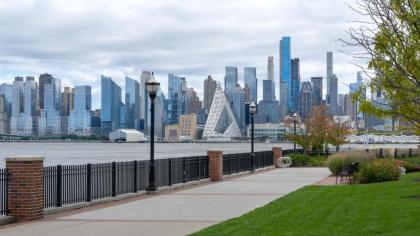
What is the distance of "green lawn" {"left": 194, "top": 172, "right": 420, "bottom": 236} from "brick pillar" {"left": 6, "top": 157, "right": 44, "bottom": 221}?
4.73 metres

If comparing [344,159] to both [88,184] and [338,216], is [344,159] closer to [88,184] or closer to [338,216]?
[88,184]

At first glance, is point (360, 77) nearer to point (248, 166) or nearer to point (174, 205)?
point (174, 205)

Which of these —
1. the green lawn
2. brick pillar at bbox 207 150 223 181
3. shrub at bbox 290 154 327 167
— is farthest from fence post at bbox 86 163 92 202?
shrub at bbox 290 154 327 167

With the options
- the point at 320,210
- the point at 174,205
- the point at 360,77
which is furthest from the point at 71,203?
the point at 360,77

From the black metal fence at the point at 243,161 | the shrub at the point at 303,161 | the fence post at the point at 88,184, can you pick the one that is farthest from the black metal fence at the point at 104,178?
the shrub at the point at 303,161

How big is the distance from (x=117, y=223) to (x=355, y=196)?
6239mm

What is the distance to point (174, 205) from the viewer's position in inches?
709

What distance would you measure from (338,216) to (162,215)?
4.51 m

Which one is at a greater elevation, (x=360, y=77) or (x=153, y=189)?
(x=360, y=77)

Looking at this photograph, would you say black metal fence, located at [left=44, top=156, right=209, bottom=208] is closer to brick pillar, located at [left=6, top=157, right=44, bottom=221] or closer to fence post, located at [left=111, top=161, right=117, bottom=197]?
fence post, located at [left=111, top=161, right=117, bottom=197]

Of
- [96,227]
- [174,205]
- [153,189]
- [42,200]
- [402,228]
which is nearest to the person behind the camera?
[402,228]

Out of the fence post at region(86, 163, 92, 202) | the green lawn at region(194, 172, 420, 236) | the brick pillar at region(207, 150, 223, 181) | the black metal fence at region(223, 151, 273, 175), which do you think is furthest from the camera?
the black metal fence at region(223, 151, 273, 175)

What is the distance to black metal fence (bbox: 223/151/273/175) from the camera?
1235 inches

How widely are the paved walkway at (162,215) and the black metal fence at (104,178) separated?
3.22ft
